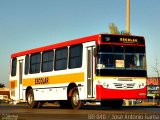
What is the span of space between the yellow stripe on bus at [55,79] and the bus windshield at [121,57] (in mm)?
1485

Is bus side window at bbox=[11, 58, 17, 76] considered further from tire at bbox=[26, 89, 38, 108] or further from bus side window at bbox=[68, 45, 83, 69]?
bus side window at bbox=[68, 45, 83, 69]

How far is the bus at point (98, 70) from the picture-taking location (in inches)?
968

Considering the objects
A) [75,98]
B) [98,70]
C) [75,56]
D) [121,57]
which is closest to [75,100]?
[75,98]

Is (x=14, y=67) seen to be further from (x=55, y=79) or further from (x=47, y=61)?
(x=55, y=79)

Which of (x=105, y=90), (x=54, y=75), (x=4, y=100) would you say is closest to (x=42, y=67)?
(x=54, y=75)

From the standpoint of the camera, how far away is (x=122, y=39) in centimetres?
2530

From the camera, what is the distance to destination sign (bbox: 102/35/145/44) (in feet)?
81.6

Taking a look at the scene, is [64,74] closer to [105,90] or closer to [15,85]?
[105,90]

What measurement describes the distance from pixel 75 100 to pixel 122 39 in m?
3.65

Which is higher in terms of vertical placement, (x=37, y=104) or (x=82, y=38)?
(x=82, y=38)

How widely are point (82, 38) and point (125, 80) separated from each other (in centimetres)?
279

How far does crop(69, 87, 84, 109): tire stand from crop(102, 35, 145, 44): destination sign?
3.01 meters

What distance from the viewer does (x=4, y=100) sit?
2589 inches

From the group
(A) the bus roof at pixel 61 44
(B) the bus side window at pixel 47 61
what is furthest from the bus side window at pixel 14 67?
(B) the bus side window at pixel 47 61
